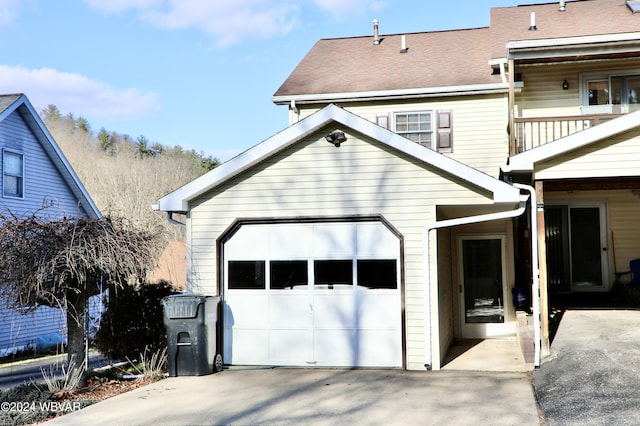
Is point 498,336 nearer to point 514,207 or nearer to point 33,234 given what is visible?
point 514,207

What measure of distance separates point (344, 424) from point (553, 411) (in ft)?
8.32

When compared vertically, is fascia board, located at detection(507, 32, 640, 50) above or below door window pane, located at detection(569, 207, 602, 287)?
above

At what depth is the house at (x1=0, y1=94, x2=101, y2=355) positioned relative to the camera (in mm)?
18391

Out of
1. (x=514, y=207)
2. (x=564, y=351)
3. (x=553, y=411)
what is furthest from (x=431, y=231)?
(x=553, y=411)

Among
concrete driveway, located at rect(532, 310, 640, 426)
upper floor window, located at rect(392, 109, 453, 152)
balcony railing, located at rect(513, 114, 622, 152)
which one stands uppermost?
upper floor window, located at rect(392, 109, 453, 152)

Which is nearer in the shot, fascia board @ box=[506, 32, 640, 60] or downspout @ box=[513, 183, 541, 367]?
downspout @ box=[513, 183, 541, 367]

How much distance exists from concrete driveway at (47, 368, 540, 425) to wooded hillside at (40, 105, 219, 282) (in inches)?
1151

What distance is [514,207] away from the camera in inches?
474

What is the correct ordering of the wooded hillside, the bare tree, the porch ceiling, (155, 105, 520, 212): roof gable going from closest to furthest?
1. the bare tree
2. (155, 105, 520, 212): roof gable
3. the porch ceiling
4. the wooded hillside

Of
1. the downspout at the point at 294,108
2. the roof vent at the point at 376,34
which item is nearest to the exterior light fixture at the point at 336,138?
the downspout at the point at 294,108

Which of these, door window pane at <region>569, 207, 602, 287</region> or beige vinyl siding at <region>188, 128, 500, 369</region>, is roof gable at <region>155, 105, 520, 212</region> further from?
door window pane at <region>569, 207, 602, 287</region>

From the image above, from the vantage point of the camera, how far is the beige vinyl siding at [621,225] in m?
15.2

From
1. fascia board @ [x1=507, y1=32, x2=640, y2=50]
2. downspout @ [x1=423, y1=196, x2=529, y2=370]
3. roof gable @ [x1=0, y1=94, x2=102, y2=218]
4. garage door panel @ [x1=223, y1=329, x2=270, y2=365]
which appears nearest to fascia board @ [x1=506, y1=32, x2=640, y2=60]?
fascia board @ [x1=507, y1=32, x2=640, y2=50]

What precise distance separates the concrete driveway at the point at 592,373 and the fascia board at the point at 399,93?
19.2ft
